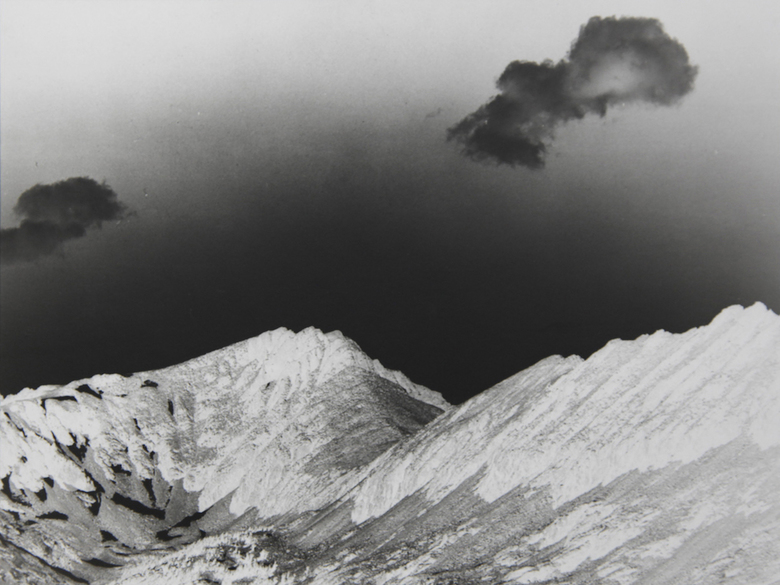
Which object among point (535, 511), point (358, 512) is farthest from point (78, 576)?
point (535, 511)

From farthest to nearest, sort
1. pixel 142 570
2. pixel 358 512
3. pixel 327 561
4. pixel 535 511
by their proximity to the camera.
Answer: pixel 142 570
pixel 358 512
pixel 327 561
pixel 535 511

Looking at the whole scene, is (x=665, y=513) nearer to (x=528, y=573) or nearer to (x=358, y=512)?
(x=528, y=573)

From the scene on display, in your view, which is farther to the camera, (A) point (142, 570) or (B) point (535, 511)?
(A) point (142, 570)

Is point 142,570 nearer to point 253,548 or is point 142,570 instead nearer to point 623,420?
point 253,548

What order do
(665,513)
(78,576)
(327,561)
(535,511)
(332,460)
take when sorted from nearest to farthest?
(665,513) < (535,511) < (327,561) < (78,576) < (332,460)

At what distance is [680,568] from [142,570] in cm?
11496

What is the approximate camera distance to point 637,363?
12138 centimetres

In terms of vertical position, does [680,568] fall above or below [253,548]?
below

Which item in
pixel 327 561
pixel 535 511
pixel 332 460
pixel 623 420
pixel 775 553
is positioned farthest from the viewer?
pixel 332 460

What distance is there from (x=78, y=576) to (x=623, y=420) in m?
126

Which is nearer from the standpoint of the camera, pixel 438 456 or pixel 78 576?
pixel 438 456

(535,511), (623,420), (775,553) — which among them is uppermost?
(623,420)

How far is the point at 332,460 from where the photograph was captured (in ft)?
590

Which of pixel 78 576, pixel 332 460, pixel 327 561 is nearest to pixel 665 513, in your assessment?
pixel 327 561
